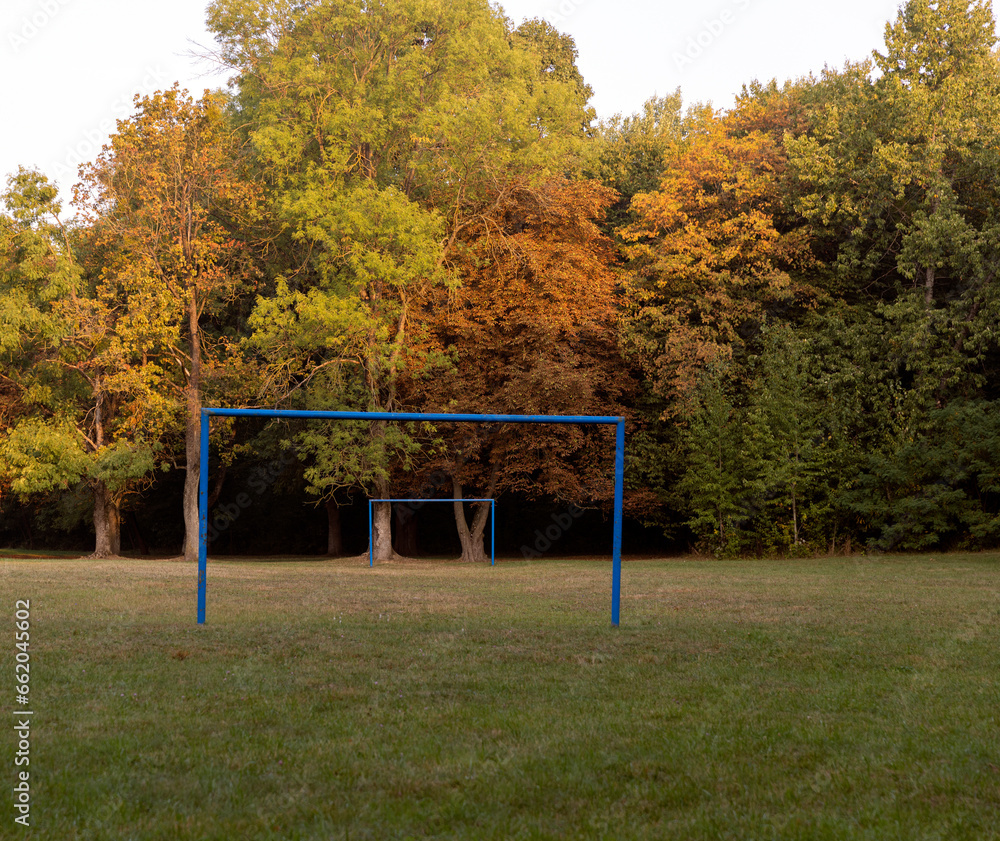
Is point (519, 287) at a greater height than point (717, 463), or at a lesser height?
greater

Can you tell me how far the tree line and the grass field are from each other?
17.3 m

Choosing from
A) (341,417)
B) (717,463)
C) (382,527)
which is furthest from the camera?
(382,527)

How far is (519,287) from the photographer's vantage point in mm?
31500

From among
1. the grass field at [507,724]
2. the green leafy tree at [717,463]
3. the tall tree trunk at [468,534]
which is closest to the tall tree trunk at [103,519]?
the tall tree trunk at [468,534]

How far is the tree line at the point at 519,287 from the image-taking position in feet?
94.2

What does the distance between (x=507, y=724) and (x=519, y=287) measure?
1028 inches

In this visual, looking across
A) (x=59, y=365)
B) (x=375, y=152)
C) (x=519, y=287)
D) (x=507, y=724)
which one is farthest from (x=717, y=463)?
(x=507, y=724)

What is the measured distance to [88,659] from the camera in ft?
27.3

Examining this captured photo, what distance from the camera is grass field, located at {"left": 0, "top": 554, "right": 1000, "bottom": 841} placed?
4398mm

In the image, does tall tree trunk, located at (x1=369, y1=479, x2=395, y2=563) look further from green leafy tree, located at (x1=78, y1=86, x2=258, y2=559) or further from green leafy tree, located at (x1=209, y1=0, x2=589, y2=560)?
green leafy tree, located at (x1=78, y1=86, x2=258, y2=559)

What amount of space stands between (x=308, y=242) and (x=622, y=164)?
13.1 metres

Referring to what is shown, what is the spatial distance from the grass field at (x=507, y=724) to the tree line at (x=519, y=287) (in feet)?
56.7

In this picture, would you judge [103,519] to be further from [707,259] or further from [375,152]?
[707,259]

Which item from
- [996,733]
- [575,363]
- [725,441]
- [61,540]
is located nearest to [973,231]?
[725,441]
